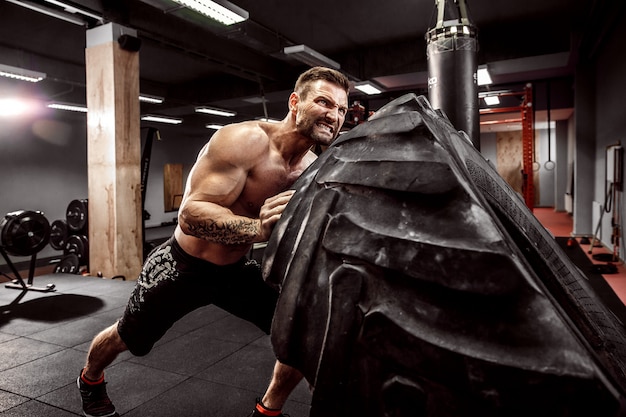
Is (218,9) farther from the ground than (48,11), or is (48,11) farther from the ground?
(48,11)

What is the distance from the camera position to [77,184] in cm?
970

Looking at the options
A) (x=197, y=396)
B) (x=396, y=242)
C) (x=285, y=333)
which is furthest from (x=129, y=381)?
(x=396, y=242)

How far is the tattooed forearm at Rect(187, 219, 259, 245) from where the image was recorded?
113cm

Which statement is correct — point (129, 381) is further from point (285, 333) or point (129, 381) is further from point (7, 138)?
point (7, 138)

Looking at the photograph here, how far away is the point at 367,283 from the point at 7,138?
9700mm

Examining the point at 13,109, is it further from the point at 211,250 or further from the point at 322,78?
the point at 322,78

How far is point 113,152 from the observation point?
4.45m

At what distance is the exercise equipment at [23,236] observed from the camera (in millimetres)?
4344

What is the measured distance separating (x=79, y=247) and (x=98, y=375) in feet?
16.4

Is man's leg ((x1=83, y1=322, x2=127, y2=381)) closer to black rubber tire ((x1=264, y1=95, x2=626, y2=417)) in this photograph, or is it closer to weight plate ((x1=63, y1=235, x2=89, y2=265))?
black rubber tire ((x1=264, y1=95, x2=626, y2=417))

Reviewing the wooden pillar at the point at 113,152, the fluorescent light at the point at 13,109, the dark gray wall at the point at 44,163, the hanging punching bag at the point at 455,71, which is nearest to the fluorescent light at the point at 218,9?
the wooden pillar at the point at 113,152

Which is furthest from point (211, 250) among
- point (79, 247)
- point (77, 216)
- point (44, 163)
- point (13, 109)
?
point (44, 163)

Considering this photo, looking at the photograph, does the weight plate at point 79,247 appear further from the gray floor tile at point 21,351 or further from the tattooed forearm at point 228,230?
the tattooed forearm at point 228,230

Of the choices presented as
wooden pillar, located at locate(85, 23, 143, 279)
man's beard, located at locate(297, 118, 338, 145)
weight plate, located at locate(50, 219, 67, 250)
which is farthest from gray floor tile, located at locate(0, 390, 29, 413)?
weight plate, located at locate(50, 219, 67, 250)
